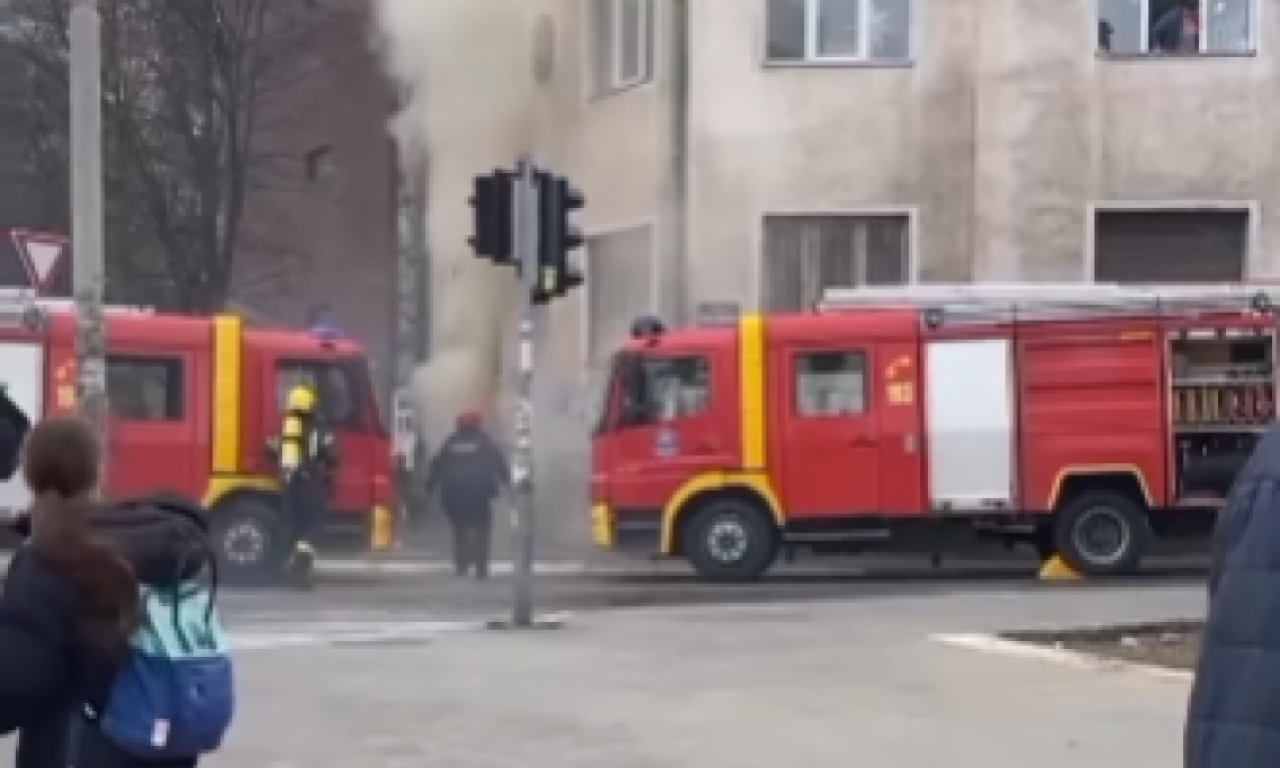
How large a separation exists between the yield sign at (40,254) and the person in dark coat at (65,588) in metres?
12.3

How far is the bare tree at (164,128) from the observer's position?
3422 centimetres

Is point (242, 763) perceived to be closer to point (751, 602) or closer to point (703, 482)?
point (751, 602)

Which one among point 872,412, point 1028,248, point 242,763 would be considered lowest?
point 242,763

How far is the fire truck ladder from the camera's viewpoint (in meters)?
22.0

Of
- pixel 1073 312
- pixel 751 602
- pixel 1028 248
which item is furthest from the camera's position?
pixel 1028 248

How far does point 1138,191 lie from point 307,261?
1975 centimetres

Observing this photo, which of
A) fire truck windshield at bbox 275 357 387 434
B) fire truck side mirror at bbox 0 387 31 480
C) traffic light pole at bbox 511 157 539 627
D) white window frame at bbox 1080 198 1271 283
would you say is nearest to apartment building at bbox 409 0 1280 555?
white window frame at bbox 1080 198 1271 283

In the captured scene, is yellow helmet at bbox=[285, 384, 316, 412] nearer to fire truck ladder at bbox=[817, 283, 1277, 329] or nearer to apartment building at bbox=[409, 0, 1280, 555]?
fire truck ladder at bbox=[817, 283, 1277, 329]

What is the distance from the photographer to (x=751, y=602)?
19.3m

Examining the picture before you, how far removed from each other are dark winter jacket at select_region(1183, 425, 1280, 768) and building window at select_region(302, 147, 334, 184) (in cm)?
4007

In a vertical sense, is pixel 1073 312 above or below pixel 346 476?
above

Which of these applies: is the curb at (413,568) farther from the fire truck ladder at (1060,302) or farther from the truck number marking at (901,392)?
the fire truck ladder at (1060,302)

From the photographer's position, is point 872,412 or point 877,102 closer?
point 872,412

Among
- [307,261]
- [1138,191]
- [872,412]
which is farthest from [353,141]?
[872,412]
